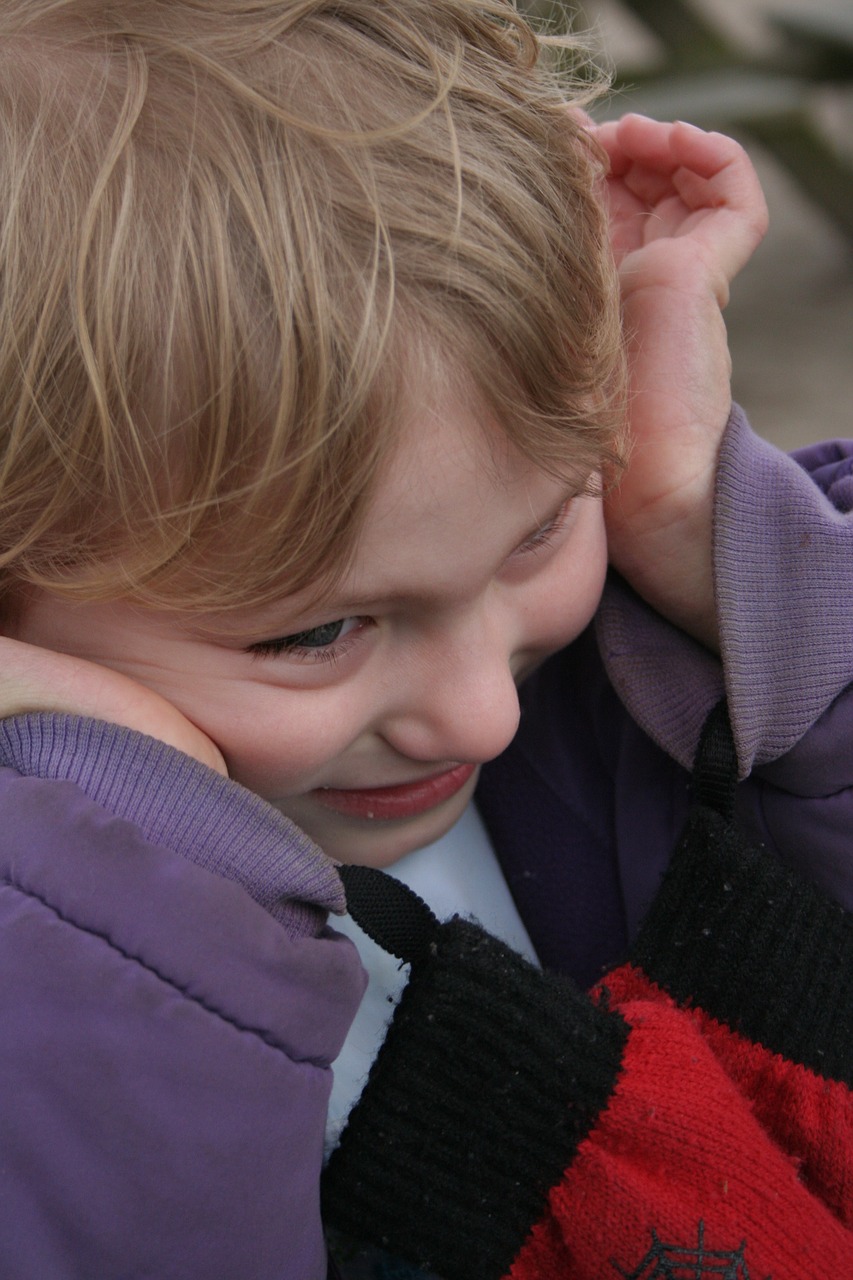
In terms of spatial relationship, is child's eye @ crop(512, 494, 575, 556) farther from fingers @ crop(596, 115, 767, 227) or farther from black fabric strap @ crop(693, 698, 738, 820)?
fingers @ crop(596, 115, 767, 227)

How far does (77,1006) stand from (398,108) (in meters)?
0.53

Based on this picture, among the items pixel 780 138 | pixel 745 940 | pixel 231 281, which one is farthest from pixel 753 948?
pixel 780 138

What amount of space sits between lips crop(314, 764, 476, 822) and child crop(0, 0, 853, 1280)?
0.4 inches

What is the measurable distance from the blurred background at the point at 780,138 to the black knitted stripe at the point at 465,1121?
2548mm

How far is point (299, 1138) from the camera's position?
73 centimetres

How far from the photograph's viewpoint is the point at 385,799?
0.94 m

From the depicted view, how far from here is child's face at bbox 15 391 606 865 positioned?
75cm

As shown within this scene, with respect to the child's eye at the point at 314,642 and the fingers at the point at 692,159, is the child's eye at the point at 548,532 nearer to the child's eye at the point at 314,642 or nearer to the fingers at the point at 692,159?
the child's eye at the point at 314,642

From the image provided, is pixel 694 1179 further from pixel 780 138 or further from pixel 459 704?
pixel 780 138

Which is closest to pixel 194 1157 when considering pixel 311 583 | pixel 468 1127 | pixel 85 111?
pixel 468 1127

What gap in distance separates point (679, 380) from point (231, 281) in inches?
16.8

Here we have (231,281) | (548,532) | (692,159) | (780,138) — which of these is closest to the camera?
(231,281)

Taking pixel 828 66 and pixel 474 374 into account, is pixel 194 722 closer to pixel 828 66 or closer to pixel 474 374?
pixel 474 374

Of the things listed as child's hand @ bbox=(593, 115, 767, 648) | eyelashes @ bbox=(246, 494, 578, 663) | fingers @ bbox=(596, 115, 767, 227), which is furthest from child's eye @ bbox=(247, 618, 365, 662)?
fingers @ bbox=(596, 115, 767, 227)
